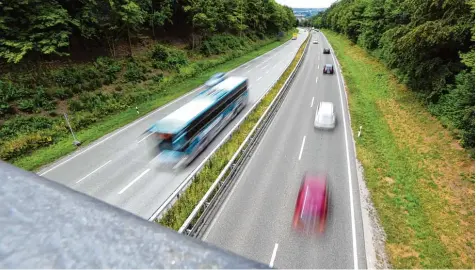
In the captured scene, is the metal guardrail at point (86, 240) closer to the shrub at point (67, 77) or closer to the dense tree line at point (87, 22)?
the dense tree line at point (87, 22)

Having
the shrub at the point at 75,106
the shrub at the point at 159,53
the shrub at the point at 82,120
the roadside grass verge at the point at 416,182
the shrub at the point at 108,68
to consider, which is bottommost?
the roadside grass verge at the point at 416,182

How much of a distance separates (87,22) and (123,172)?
2292cm

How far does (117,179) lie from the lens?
16625mm

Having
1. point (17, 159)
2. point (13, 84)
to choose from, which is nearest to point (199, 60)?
point (13, 84)

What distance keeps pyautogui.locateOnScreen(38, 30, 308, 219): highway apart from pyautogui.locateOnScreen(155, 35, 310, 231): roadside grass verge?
1462 mm

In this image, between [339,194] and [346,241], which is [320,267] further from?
[339,194]

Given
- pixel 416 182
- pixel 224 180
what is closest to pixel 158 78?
pixel 224 180

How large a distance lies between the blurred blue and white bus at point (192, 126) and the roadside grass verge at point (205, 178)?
165 centimetres

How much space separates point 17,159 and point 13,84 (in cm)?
958

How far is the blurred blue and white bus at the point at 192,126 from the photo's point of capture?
55.4 feet

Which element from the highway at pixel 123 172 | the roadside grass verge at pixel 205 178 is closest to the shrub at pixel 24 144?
the highway at pixel 123 172

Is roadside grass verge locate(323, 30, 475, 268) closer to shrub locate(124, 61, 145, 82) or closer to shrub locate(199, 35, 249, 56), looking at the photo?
shrub locate(124, 61, 145, 82)

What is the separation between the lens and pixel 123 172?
681 inches

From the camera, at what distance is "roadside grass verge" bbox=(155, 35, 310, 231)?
12422mm
